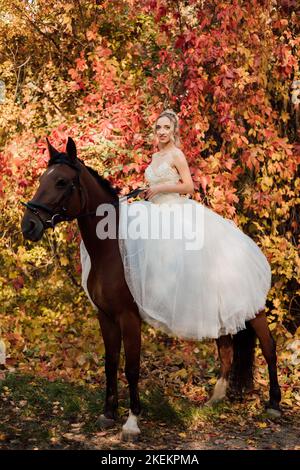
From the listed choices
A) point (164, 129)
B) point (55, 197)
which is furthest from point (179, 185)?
point (55, 197)

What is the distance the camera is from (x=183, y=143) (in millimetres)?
6145

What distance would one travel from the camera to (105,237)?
411 cm

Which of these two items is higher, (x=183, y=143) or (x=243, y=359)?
(x=183, y=143)

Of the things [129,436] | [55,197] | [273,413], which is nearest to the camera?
[55,197]

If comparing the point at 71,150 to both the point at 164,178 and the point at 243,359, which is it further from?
the point at 243,359

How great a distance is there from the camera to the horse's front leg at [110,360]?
4307mm

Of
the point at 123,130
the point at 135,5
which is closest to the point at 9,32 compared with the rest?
the point at 135,5

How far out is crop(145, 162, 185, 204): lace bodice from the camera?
446cm

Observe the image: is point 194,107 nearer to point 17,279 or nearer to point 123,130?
point 123,130

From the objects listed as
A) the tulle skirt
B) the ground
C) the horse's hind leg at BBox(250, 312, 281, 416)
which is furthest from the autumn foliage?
the tulle skirt

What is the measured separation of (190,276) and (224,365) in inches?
50.4

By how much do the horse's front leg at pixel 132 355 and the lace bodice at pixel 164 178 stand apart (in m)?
1.06
